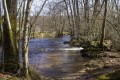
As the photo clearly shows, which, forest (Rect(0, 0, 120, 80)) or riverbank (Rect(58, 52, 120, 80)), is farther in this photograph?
riverbank (Rect(58, 52, 120, 80))

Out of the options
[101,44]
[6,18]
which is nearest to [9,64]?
[6,18]

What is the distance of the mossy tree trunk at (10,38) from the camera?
11430 millimetres

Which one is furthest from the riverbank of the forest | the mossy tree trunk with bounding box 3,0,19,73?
the mossy tree trunk with bounding box 3,0,19,73

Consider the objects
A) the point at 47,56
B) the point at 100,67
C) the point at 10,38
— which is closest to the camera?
the point at 10,38

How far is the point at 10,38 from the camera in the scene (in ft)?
38.5

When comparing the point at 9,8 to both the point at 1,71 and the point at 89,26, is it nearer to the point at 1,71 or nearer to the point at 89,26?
the point at 1,71

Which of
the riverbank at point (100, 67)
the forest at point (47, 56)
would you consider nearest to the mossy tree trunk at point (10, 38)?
the forest at point (47, 56)

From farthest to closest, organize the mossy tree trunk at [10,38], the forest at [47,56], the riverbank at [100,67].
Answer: the riverbank at [100,67] → the mossy tree trunk at [10,38] → the forest at [47,56]

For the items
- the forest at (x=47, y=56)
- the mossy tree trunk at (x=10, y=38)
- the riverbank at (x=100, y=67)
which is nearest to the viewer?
the forest at (x=47, y=56)

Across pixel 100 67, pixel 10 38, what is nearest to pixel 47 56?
pixel 100 67

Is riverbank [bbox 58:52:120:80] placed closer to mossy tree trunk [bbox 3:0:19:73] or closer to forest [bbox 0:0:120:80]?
forest [bbox 0:0:120:80]

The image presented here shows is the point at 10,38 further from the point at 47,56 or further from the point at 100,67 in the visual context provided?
the point at 47,56

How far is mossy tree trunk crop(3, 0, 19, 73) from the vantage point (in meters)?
11.4

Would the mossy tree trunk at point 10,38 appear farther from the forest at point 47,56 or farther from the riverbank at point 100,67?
the riverbank at point 100,67
